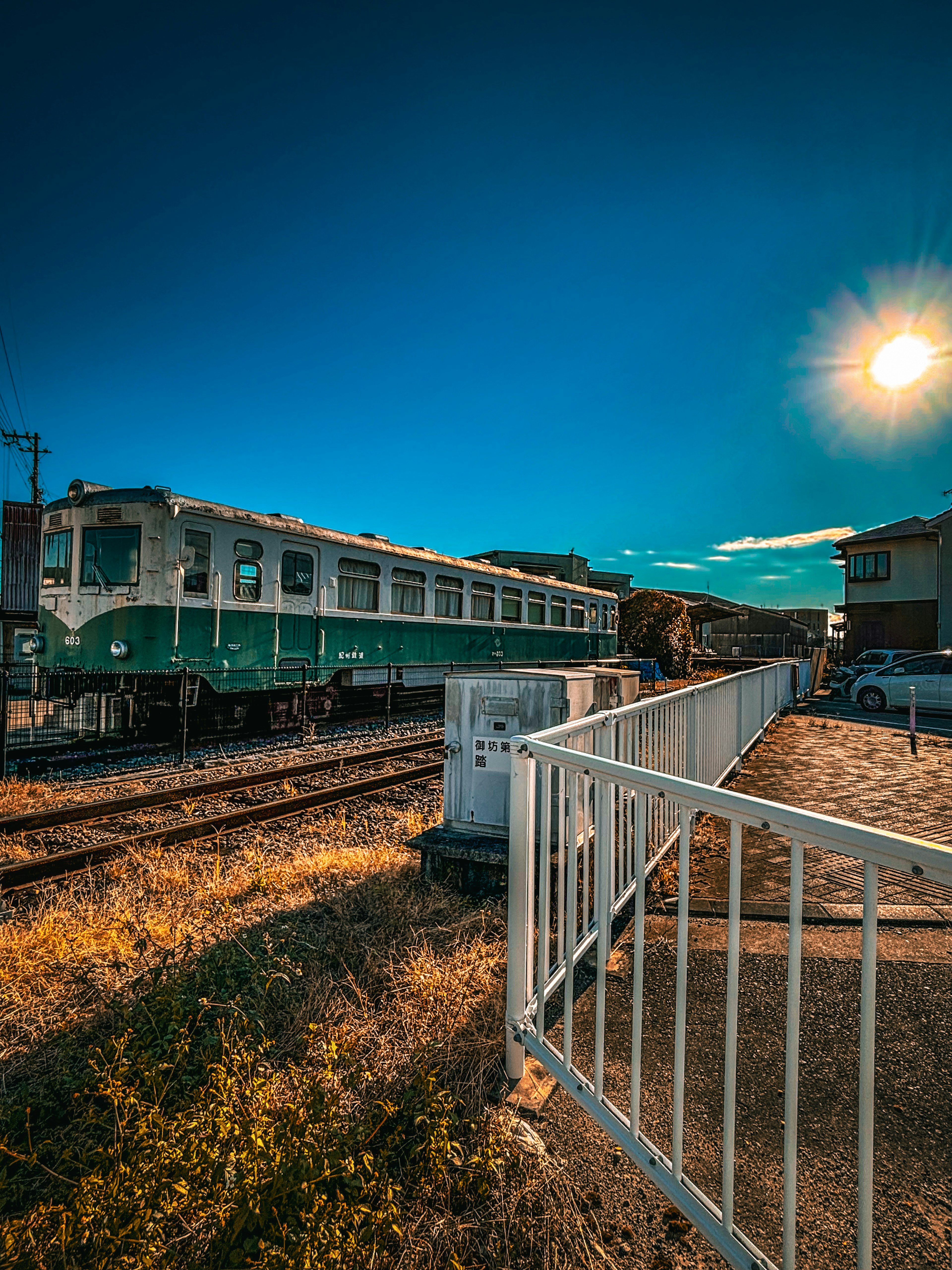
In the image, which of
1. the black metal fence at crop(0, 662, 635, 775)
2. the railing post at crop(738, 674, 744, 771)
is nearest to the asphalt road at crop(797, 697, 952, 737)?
the railing post at crop(738, 674, 744, 771)

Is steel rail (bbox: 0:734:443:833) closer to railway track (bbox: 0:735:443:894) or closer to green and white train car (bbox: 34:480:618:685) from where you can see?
railway track (bbox: 0:735:443:894)

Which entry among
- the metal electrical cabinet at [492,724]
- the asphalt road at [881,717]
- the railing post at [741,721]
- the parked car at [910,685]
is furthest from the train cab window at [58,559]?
the parked car at [910,685]

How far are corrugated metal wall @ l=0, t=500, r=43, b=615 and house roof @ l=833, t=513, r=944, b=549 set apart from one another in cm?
3469

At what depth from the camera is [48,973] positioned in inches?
136

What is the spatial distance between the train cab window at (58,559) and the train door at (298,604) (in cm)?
325

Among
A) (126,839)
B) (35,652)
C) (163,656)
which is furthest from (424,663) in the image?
(126,839)

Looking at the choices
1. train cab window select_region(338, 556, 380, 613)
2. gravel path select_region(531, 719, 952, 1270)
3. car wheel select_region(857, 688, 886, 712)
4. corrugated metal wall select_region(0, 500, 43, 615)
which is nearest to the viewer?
gravel path select_region(531, 719, 952, 1270)

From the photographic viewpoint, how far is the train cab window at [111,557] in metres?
9.74

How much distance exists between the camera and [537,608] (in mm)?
19422

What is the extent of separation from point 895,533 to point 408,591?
28.6 m

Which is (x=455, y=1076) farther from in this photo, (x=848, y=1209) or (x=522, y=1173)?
(x=848, y=1209)

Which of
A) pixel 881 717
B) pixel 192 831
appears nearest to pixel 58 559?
pixel 192 831

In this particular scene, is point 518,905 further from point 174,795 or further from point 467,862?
point 174,795

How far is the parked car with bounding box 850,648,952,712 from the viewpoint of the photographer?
15391 millimetres
